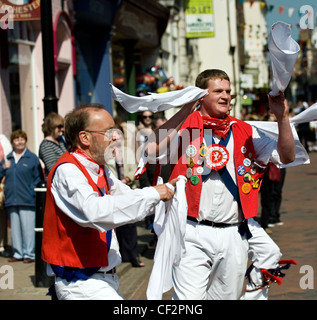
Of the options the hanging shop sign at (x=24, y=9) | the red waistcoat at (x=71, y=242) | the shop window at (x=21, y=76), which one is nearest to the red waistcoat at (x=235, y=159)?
the red waistcoat at (x=71, y=242)

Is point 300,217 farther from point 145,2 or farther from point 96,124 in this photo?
point 145,2

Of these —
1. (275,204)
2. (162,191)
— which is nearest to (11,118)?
(275,204)

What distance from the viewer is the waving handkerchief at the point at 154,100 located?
446cm

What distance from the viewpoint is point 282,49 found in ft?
13.2

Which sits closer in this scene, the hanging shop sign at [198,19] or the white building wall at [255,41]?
the hanging shop sign at [198,19]

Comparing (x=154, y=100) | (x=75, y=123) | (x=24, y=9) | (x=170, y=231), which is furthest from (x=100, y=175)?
(x=24, y=9)

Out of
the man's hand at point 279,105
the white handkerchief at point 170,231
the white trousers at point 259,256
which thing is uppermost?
the man's hand at point 279,105

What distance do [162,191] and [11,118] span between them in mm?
10529

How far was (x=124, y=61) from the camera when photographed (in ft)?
77.6

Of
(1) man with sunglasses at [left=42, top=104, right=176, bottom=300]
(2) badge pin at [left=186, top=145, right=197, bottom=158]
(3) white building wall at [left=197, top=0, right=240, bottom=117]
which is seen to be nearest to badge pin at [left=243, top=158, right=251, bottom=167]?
(2) badge pin at [left=186, top=145, right=197, bottom=158]

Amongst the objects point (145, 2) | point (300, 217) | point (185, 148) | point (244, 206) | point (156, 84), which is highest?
point (145, 2)

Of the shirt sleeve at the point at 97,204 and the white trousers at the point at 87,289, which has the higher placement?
the shirt sleeve at the point at 97,204

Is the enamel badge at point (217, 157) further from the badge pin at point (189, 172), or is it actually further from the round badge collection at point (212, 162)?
the badge pin at point (189, 172)

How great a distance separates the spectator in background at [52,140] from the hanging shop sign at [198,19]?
19.1m
